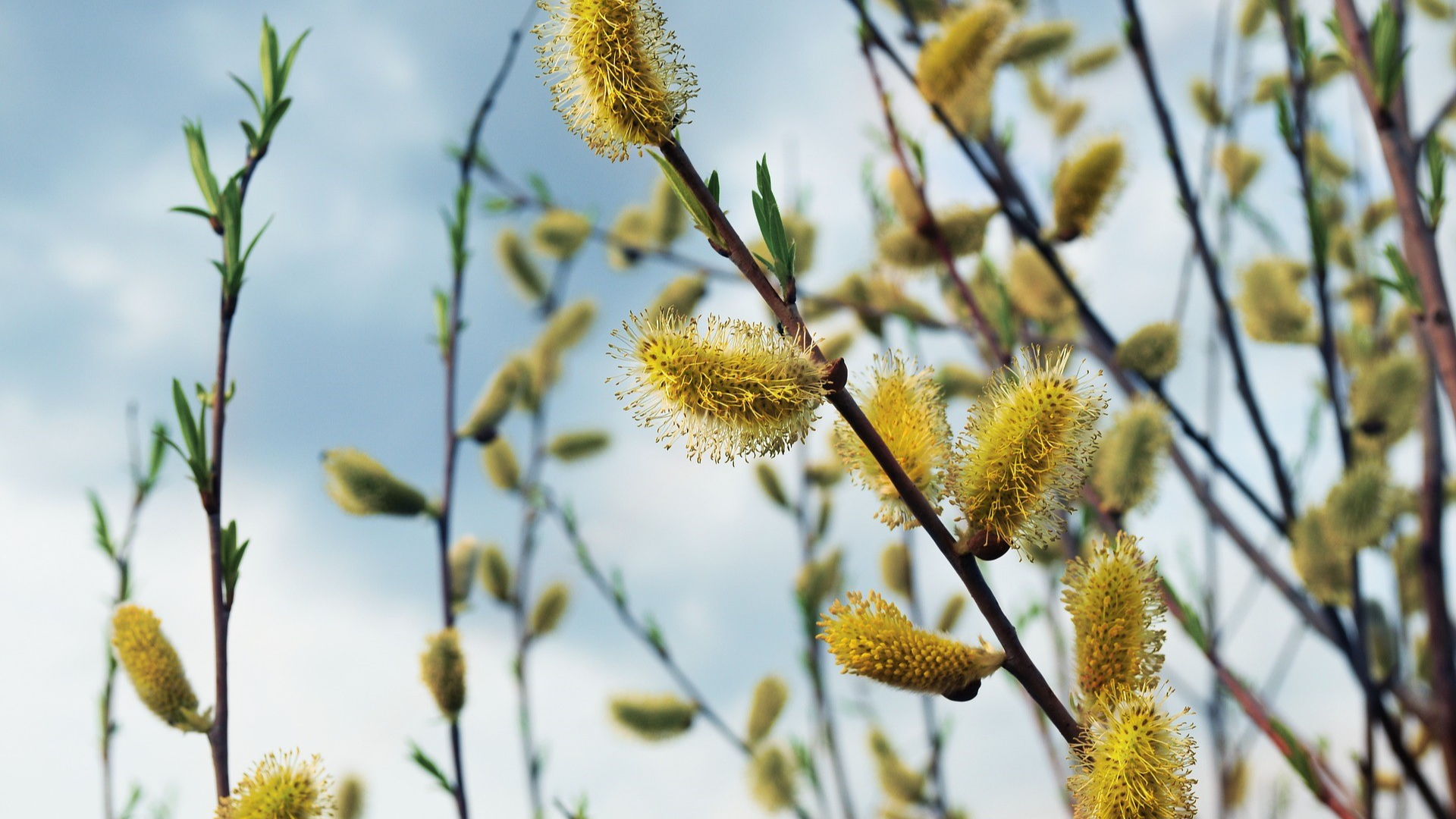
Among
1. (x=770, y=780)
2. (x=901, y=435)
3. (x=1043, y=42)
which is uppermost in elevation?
(x=1043, y=42)

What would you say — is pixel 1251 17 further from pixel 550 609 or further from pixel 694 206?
pixel 694 206

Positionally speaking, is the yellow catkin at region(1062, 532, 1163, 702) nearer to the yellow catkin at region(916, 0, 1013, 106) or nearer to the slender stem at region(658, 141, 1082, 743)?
the slender stem at region(658, 141, 1082, 743)

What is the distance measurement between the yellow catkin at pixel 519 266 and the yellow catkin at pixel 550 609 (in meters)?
0.89

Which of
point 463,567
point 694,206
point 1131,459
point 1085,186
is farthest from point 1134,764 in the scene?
point 463,567

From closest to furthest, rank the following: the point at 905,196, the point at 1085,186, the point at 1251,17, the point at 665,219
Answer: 1. the point at 1085,186
2. the point at 905,196
3. the point at 665,219
4. the point at 1251,17

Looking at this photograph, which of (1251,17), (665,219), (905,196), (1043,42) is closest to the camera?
(905,196)

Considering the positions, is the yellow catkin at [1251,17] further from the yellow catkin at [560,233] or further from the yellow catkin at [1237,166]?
the yellow catkin at [560,233]

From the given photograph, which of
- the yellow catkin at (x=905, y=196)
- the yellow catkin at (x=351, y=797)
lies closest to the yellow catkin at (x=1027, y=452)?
the yellow catkin at (x=905, y=196)

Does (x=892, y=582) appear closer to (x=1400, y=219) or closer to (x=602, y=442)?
(x=602, y=442)

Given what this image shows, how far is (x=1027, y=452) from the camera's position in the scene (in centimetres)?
75

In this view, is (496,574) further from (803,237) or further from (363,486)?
(803,237)

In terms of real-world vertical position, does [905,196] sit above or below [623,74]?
above

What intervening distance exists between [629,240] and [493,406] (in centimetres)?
78

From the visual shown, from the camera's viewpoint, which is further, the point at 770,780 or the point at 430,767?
the point at 770,780
